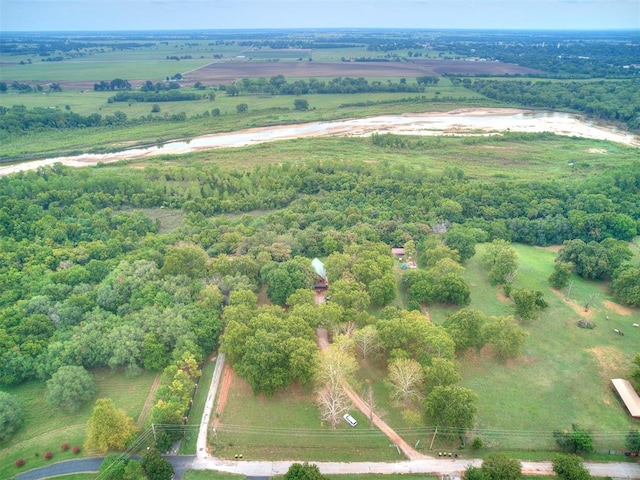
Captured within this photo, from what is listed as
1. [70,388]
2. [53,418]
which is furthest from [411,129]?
[53,418]

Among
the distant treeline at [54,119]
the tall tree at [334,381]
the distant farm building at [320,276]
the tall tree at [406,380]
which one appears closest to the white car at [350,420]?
the tall tree at [334,381]

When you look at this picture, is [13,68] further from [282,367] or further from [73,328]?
[282,367]

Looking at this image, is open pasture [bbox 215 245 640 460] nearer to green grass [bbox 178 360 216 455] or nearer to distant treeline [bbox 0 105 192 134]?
green grass [bbox 178 360 216 455]

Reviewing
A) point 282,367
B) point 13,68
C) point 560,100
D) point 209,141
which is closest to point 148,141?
point 209,141

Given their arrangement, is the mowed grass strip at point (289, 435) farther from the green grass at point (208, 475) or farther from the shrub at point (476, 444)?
the shrub at point (476, 444)

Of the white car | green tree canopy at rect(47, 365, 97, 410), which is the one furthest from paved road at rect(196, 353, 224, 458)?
the white car

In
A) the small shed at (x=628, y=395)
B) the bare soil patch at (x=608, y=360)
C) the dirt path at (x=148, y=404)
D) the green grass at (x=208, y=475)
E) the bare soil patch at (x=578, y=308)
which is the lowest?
the bare soil patch at (x=578, y=308)

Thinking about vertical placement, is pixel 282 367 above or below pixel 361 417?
above
